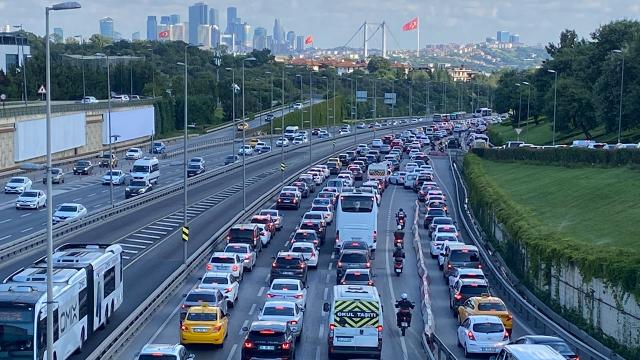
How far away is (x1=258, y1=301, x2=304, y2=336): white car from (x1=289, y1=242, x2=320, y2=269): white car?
14409 millimetres

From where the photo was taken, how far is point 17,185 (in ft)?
254

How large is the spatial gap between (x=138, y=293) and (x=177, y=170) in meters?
59.0

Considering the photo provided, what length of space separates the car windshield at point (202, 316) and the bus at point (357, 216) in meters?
19.6

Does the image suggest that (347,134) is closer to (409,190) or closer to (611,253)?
(409,190)

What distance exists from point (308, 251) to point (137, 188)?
28.6 metres

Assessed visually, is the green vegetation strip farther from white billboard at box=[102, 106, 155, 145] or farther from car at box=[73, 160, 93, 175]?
white billboard at box=[102, 106, 155, 145]

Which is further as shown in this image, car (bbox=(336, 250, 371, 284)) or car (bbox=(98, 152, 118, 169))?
car (bbox=(98, 152, 118, 169))

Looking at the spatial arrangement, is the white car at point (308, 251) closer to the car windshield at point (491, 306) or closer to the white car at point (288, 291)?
the white car at point (288, 291)

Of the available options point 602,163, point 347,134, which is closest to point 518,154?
point 602,163

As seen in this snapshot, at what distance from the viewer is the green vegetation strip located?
117ft

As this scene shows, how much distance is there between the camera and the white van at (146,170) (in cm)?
7877

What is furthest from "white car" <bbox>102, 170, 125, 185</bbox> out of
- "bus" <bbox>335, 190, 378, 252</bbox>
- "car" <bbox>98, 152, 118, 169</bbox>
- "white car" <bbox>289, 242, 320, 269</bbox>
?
"white car" <bbox>289, 242, 320, 269</bbox>

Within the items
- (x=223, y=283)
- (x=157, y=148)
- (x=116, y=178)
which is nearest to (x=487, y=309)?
(x=223, y=283)

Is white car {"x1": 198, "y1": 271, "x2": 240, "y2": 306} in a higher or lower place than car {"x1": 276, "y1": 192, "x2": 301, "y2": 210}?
higher
